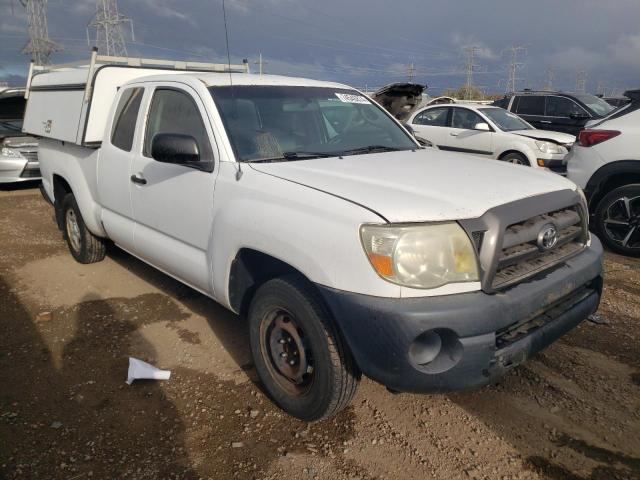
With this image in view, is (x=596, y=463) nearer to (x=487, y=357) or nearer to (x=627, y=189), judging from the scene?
(x=487, y=357)

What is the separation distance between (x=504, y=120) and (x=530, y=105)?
7.76ft

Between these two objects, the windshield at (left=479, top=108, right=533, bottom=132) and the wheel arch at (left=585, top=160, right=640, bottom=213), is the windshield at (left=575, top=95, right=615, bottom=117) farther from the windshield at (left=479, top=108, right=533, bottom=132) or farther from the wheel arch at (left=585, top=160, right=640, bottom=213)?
the wheel arch at (left=585, top=160, right=640, bottom=213)

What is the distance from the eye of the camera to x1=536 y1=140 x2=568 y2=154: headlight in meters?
8.84

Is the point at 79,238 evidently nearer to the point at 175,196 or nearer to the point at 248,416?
the point at 175,196

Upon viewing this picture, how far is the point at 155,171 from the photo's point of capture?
3.54m

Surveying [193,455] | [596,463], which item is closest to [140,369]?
[193,455]

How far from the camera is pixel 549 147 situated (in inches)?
349

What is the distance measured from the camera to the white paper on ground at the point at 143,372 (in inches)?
125

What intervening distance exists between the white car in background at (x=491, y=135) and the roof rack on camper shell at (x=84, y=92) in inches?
215

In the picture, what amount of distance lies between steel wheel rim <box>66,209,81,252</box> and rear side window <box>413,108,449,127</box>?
7691mm

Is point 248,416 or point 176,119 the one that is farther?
point 176,119

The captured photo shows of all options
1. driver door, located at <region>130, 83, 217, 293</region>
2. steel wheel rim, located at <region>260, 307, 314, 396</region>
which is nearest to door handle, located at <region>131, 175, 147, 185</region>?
driver door, located at <region>130, 83, 217, 293</region>

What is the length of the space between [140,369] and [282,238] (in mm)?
1500

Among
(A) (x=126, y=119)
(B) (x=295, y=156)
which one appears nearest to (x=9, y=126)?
(A) (x=126, y=119)
